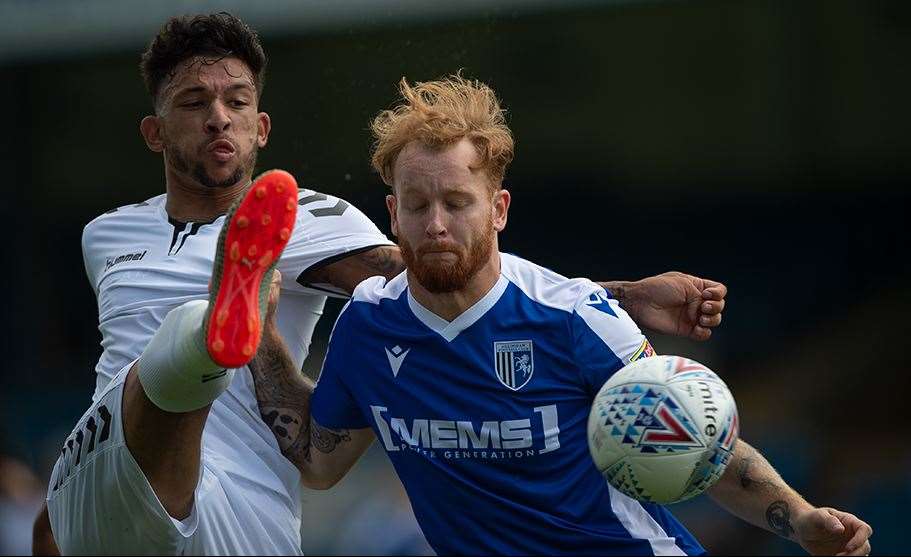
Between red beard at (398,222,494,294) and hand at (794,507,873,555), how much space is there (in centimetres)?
127

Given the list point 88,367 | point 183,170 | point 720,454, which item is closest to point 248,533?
point 183,170

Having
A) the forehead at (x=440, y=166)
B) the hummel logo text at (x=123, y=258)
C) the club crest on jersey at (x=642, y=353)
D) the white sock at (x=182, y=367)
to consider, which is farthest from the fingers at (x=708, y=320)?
the hummel logo text at (x=123, y=258)

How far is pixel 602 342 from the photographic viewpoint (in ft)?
13.6

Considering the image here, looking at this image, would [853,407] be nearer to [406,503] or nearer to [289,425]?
[406,503]

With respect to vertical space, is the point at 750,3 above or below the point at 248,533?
above

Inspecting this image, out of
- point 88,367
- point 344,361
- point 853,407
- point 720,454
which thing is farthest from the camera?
point 88,367

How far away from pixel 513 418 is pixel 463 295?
0.43m

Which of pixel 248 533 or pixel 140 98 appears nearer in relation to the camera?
pixel 248 533

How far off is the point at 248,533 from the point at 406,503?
4.70 metres

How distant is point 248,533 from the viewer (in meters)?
4.83

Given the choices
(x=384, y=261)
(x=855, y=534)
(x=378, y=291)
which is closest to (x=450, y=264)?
(x=378, y=291)

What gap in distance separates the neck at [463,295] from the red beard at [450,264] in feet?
0.10

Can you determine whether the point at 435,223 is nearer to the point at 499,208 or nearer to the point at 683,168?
the point at 499,208

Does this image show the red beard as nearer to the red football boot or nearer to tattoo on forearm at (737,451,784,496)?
the red football boot
